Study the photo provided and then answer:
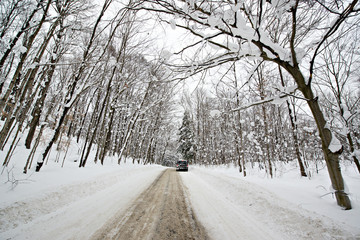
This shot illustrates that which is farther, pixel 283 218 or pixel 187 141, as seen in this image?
pixel 187 141

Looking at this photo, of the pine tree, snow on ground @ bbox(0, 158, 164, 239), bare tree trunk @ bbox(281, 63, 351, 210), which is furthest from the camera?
the pine tree

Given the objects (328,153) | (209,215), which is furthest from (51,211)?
(328,153)

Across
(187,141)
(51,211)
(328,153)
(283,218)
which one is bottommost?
(51,211)

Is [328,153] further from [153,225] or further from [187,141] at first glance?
[187,141]

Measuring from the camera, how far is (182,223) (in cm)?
221

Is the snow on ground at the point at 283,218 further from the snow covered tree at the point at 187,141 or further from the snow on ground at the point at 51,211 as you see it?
→ the snow covered tree at the point at 187,141

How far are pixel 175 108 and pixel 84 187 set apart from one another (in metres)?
16.7

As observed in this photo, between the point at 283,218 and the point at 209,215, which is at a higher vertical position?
the point at 283,218

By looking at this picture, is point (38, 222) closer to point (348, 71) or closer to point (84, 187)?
point (84, 187)

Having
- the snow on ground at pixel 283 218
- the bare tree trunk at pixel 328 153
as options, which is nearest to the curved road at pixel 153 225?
the snow on ground at pixel 283 218

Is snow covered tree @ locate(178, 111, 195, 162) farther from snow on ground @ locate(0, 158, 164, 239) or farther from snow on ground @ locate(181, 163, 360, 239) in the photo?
snow on ground @ locate(0, 158, 164, 239)

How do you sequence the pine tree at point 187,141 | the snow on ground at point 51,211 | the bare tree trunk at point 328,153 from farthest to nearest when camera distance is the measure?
the pine tree at point 187,141 → the bare tree trunk at point 328,153 → the snow on ground at point 51,211

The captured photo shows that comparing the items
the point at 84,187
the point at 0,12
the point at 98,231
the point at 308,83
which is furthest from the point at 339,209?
the point at 0,12

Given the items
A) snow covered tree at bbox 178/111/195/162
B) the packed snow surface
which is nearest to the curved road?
the packed snow surface
